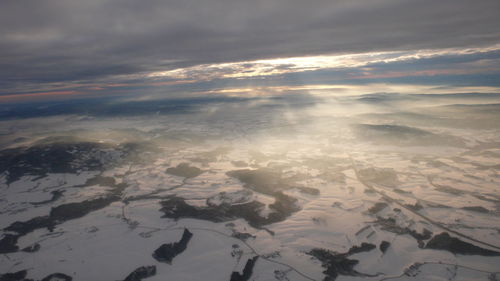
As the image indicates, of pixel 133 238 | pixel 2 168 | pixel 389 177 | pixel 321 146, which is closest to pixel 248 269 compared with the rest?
pixel 133 238

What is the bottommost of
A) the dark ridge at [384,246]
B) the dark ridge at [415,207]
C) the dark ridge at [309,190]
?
the dark ridge at [415,207]

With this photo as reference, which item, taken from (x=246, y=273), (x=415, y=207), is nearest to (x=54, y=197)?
(x=246, y=273)

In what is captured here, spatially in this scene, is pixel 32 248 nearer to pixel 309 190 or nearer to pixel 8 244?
pixel 8 244

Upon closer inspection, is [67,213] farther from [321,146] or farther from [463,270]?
[321,146]

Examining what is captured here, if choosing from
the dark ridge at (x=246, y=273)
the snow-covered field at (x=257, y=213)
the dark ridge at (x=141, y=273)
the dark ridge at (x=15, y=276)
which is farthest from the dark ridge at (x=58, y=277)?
the dark ridge at (x=246, y=273)

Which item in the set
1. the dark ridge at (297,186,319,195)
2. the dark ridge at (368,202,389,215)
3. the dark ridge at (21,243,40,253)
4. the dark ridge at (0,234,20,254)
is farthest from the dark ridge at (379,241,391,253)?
the dark ridge at (0,234,20,254)

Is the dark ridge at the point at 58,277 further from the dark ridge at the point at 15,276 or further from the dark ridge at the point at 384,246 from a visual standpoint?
the dark ridge at the point at 384,246
